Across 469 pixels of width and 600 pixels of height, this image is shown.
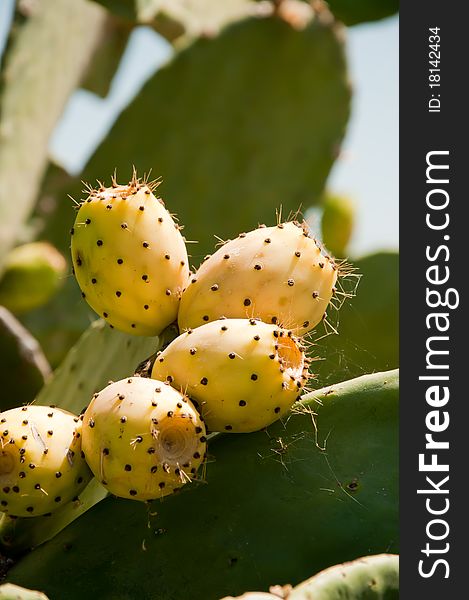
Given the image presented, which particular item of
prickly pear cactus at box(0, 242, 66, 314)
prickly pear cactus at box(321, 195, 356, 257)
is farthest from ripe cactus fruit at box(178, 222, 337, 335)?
prickly pear cactus at box(321, 195, 356, 257)

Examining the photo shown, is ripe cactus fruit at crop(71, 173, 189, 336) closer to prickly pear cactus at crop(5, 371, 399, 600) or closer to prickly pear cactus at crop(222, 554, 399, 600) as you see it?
prickly pear cactus at crop(5, 371, 399, 600)

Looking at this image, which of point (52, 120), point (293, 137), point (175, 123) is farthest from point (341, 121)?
point (52, 120)

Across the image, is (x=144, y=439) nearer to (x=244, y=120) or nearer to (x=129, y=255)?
(x=129, y=255)

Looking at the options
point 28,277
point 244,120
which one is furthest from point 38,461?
point 244,120

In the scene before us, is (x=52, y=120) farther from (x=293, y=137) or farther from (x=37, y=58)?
(x=293, y=137)

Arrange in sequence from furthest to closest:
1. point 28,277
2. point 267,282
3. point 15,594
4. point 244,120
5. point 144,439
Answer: point 244,120
point 28,277
point 267,282
point 144,439
point 15,594

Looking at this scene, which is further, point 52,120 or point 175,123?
point 175,123
